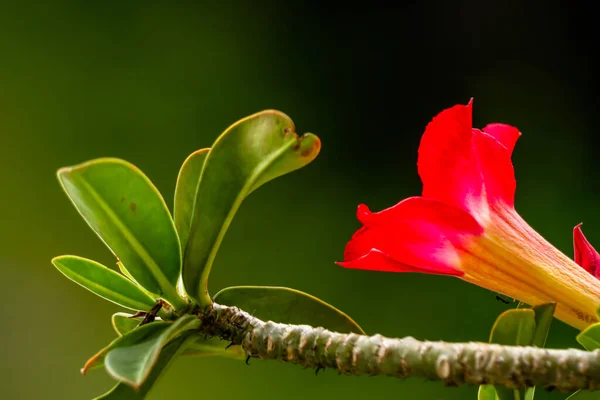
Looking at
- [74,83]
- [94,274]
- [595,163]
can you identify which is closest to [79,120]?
[74,83]

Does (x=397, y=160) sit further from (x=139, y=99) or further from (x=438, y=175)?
(x=438, y=175)

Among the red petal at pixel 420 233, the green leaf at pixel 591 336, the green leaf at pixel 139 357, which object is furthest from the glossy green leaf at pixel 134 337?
the green leaf at pixel 591 336

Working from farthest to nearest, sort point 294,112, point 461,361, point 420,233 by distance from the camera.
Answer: point 294,112 < point 420,233 < point 461,361

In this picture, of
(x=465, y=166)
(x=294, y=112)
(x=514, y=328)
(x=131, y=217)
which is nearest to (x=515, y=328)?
(x=514, y=328)

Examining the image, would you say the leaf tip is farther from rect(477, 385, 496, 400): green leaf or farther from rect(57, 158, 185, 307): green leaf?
rect(477, 385, 496, 400): green leaf

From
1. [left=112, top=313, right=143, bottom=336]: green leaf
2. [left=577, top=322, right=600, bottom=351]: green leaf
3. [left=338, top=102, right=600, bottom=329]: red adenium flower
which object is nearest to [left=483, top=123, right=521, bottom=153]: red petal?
[left=338, top=102, right=600, bottom=329]: red adenium flower

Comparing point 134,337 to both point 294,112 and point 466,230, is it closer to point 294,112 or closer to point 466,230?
point 466,230
